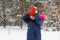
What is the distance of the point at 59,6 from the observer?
67.5 ft

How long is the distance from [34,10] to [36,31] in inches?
19.7

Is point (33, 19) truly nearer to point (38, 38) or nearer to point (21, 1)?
point (38, 38)

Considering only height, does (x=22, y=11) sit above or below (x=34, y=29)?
above

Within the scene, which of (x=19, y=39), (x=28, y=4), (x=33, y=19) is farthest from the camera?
(x=28, y=4)

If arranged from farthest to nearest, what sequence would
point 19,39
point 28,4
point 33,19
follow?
point 28,4
point 19,39
point 33,19

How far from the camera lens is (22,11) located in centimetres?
2019

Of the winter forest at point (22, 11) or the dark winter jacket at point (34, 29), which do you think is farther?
the winter forest at point (22, 11)

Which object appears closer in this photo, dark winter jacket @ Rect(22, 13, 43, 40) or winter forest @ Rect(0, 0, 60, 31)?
dark winter jacket @ Rect(22, 13, 43, 40)

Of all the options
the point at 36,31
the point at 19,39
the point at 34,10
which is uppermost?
the point at 34,10

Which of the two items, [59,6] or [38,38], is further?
[59,6]

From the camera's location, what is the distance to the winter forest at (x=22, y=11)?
65.7 ft

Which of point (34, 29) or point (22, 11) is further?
point (22, 11)

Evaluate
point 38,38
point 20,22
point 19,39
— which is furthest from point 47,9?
point 38,38

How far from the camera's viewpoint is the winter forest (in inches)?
788
